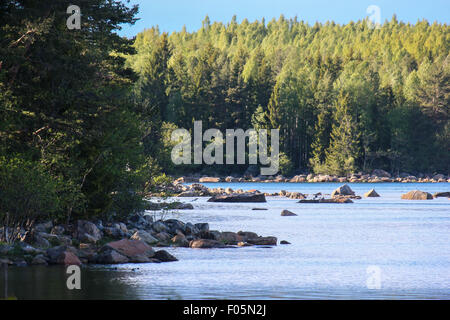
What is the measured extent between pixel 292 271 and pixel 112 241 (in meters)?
7.11

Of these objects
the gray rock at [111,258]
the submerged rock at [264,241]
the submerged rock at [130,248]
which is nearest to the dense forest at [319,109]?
the submerged rock at [264,241]

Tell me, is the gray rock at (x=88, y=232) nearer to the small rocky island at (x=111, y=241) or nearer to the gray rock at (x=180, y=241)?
the small rocky island at (x=111, y=241)

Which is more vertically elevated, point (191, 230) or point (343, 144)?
point (343, 144)

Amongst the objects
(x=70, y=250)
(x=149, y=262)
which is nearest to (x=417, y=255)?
(x=149, y=262)

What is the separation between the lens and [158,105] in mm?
49812

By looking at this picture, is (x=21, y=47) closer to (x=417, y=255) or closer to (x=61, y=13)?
(x=61, y=13)

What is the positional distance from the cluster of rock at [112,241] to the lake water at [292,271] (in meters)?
0.92

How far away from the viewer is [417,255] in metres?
27.0

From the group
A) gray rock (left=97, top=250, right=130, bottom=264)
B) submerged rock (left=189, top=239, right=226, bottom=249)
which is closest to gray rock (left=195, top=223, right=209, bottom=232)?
submerged rock (left=189, top=239, right=226, bottom=249)

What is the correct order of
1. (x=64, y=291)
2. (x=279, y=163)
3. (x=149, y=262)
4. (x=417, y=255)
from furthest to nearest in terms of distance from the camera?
1. (x=279, y=163)
2. (x=417, y=255)
3. (x=149, y=262)
4. (x=64, y=291)

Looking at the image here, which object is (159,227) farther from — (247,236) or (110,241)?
(110,241)

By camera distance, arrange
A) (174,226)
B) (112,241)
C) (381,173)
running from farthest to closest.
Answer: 1. (381,173)
2. (174,226)
3. (112,241)

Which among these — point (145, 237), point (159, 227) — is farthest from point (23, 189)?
point (159, 227)
